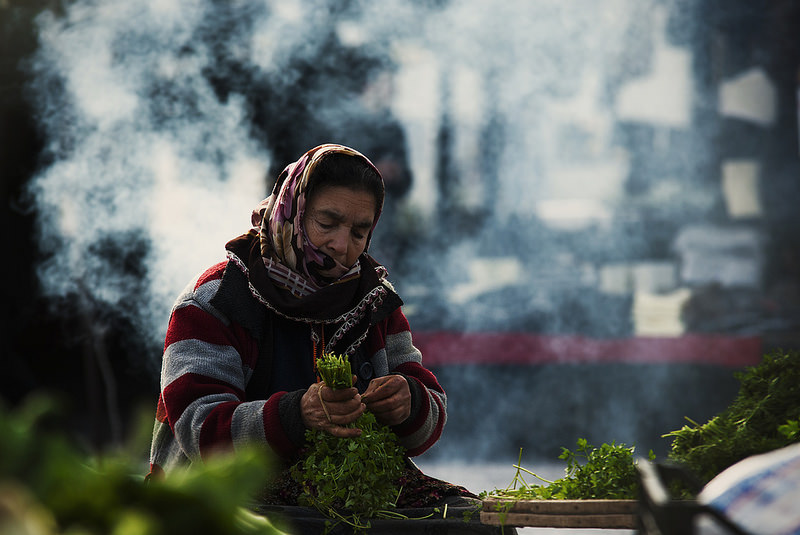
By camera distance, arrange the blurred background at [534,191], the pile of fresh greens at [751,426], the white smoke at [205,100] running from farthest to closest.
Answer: the blurred background at [534,191] < the white smoke at [205,100] < the pile of fresh greens at [751,426]

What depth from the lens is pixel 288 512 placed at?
2092mm

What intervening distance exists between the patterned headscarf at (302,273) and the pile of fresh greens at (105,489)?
5.22 ft

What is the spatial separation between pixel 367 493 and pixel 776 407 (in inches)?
44.4

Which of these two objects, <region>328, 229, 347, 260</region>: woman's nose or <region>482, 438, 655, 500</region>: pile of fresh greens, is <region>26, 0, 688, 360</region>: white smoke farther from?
<region>482, 438, 655, 500</region>: pile of fresh greens

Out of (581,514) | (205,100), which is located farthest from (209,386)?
(205,100)

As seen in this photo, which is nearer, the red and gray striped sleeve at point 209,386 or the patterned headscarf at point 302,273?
the red and gray striped sleeve at point 209,386

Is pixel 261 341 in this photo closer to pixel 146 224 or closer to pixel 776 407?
pixel 776 407

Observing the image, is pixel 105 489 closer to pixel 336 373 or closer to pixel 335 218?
pixel 336 373

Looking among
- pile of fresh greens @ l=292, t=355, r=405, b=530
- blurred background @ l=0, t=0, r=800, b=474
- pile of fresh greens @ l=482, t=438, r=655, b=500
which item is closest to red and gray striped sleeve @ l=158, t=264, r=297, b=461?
pile of fresh greens @ l=292, t=355, r=405, b=530

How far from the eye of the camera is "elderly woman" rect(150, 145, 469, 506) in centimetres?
211

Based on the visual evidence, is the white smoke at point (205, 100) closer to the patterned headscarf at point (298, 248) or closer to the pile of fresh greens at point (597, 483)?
the patterned headscarf at point (298, 248)

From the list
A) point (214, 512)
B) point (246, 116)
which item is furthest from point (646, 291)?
point (214, 512)

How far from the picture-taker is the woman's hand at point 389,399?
219 centimetres

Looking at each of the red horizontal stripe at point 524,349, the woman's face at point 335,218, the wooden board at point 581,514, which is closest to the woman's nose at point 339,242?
the woman's face at point 335,218
